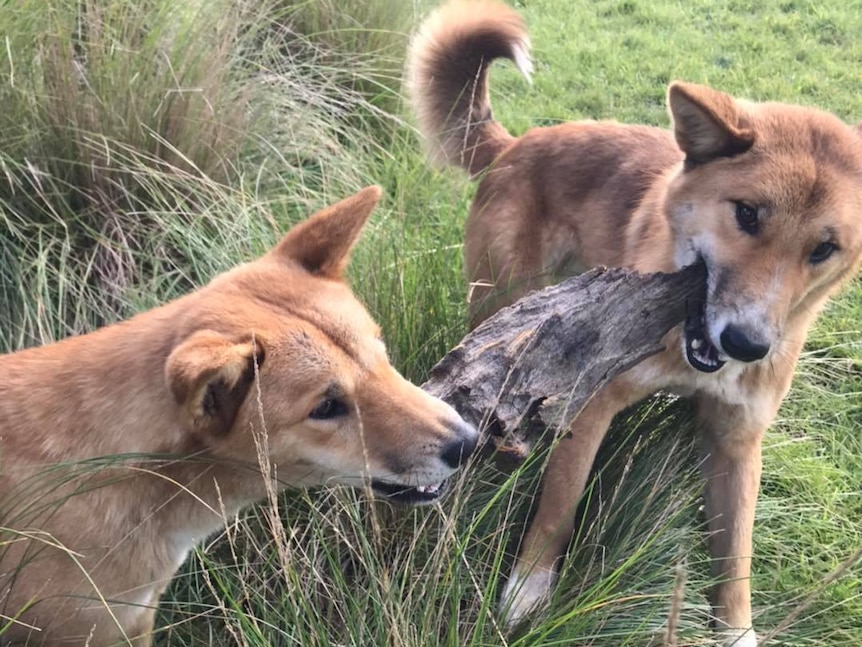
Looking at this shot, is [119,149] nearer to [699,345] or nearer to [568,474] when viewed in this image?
[568,474]

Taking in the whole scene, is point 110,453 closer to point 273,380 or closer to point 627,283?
point 273,380

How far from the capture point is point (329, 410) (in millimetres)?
2312

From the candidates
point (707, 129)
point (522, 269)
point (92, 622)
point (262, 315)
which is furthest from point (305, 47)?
point (92, 622)

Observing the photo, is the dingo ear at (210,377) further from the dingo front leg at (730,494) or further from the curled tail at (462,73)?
the curled tail at (462,73)

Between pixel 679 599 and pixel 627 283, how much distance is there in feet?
→ 4.91

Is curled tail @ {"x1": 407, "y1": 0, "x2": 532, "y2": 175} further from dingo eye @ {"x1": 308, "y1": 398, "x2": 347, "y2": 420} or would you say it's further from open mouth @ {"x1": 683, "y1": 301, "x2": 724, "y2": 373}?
dingo eye @ {"x1": 308, "y1": 398, "x2": 347, "y2": 420}

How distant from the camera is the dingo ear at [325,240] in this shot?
2664 millimetres

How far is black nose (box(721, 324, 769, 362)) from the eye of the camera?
8.50ft

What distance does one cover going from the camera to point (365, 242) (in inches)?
153

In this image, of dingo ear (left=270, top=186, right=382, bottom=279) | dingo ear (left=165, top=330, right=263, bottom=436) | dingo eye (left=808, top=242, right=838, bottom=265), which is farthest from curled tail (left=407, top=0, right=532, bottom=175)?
dingo ear (left=165, top=330, right=263, bottom=436)

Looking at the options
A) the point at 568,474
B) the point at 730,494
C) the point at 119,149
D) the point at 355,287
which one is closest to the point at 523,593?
the point at 568,474

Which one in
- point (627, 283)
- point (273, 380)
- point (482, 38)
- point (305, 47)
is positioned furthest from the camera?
point (305, 47)

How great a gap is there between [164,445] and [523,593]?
1251mm

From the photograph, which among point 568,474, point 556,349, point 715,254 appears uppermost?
point 715,254
